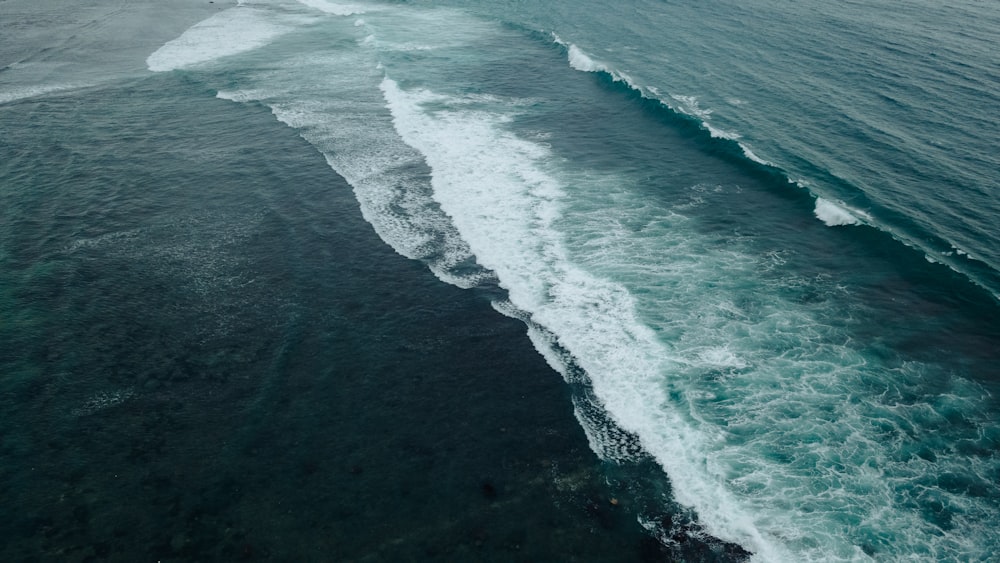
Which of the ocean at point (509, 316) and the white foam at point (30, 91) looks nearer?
the ocean at point (509, 316)

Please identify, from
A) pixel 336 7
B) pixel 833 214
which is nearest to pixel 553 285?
pixel 833 214

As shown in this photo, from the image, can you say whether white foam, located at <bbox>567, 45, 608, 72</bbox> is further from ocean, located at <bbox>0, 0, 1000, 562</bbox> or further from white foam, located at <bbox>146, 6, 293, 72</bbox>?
white foam, located at <bbox>146, 6, 293, 72</bbox>

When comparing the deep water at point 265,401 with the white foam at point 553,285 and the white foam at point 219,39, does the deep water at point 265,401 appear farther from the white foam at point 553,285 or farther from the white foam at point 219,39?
the white foam at point 219,39

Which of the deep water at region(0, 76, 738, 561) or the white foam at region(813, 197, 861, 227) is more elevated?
the white foam at region(813, 197, 861, 227)

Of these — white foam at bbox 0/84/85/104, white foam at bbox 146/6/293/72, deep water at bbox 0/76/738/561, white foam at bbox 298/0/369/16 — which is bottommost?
deep water at bbox 0/76/738/561

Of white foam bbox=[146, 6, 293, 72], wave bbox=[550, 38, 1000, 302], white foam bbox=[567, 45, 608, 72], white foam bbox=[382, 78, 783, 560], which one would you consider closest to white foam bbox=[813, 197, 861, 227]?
wave bbox=[550, 38, 1000, 302]

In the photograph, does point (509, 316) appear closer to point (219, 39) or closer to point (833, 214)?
point (833, 214)

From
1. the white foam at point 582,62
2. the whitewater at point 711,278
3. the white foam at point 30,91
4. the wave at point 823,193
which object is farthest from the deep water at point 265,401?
the white foam at point 582,62
